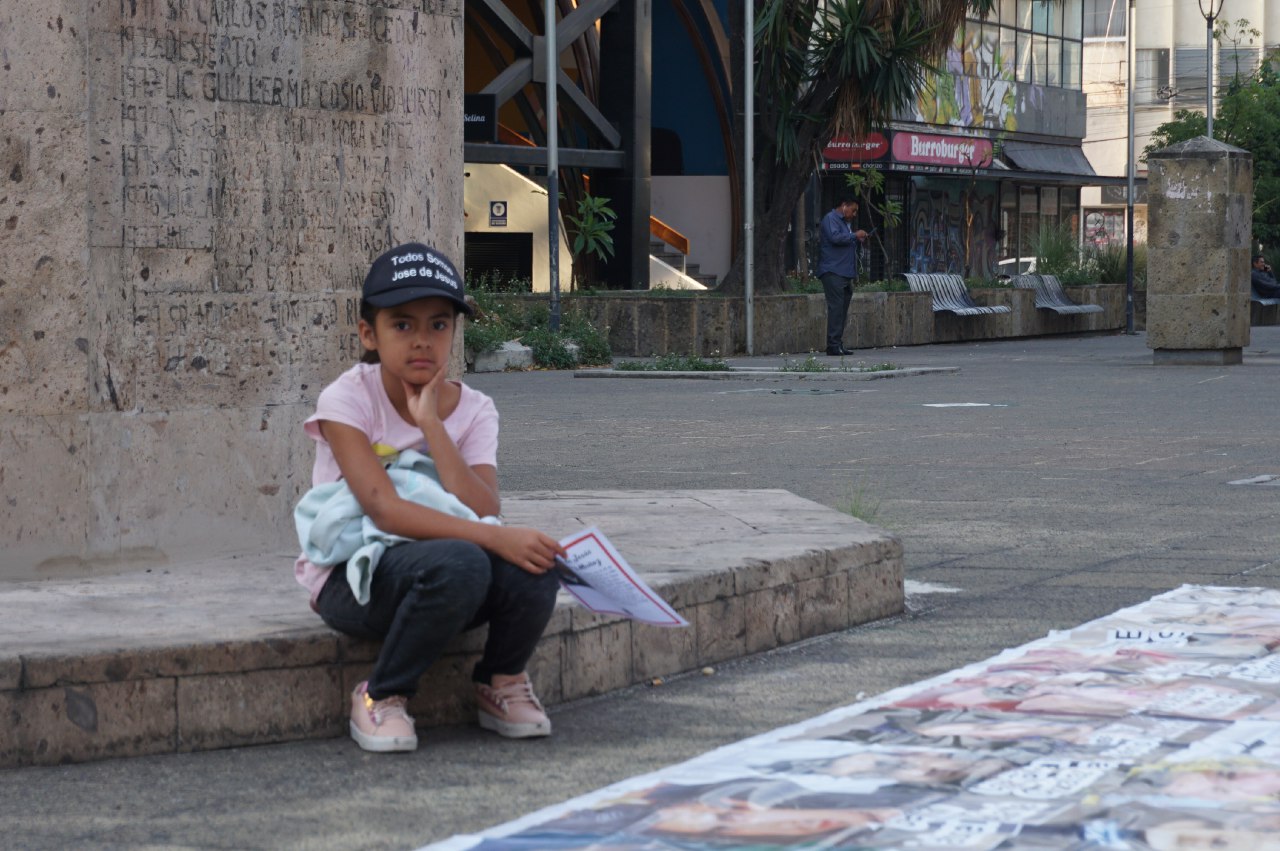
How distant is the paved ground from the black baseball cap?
0.98m

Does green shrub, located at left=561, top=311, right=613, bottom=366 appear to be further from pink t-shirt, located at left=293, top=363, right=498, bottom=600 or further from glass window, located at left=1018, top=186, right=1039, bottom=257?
glass window, located at left=1018, top=186, right=1039, bottom=257

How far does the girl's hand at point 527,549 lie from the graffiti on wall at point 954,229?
36065 millimetres

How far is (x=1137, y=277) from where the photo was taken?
36.3m

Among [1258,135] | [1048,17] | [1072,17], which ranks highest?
[1072,17]

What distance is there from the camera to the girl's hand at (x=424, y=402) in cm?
463

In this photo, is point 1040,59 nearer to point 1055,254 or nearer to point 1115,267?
point 1115,267

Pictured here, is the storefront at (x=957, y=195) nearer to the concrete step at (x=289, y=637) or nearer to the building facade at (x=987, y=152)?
the building facade at (x=987, y=152)

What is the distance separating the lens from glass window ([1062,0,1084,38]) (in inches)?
1822

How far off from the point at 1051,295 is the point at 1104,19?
31.1m

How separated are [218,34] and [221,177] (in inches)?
16.8

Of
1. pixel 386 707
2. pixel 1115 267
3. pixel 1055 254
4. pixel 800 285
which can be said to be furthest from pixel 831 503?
pixel 1115 267

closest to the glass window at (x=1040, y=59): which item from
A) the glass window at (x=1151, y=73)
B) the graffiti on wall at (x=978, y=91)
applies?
the graffiti on wall at (x=978, y=91)

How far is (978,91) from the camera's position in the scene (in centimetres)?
4150

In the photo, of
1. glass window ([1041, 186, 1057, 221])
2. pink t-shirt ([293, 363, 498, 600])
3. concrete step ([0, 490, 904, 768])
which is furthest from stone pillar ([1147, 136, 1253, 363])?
glass window ([1041, 186, 1057, 221])
